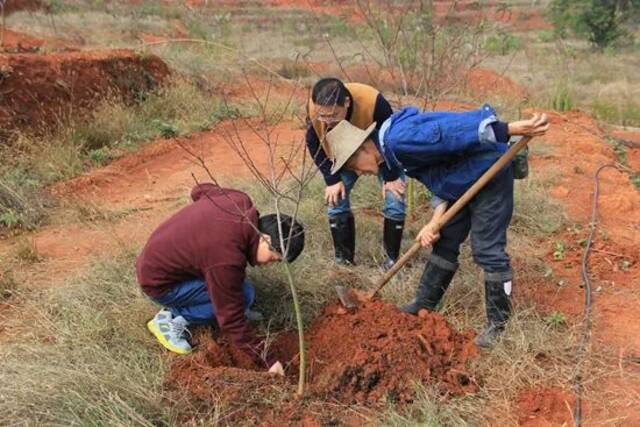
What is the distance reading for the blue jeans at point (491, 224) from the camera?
2932 millimetres

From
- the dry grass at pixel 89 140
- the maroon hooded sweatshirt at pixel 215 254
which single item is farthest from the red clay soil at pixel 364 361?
the dry grass at pixel 89 140

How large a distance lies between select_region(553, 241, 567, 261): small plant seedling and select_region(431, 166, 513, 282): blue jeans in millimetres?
1575

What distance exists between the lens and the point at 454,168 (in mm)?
2963

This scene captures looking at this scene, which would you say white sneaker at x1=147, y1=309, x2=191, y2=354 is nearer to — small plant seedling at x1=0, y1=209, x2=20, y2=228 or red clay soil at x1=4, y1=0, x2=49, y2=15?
small plant seedling at x1=0, y1=209, x2=20, y2=228

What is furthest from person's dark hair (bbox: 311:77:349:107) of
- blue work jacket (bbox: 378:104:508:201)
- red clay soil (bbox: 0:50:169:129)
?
red clay soil (bbox: 0:50:169:129)

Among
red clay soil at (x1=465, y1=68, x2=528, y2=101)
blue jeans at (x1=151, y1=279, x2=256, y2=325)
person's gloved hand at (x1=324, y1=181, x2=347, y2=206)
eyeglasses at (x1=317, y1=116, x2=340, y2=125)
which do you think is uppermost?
eyeglasses at (x1=317, y1=116, x2=340, y2=125)

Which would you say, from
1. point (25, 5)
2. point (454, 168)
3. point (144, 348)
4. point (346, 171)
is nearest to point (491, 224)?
point (454, 168)

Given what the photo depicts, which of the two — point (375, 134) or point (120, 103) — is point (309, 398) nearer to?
point (375, 134)

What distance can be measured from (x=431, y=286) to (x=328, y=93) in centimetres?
125

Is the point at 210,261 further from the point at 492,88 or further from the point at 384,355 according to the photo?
the point at 492,88

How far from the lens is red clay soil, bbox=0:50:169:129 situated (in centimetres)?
732

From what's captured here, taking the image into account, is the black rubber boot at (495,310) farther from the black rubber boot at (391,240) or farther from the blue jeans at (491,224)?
the black rubber boot at (391,240)

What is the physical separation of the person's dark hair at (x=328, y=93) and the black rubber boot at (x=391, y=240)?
39.5 inches

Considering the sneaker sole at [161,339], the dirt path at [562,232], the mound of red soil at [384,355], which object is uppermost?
the sneaker sole at [161,339]
